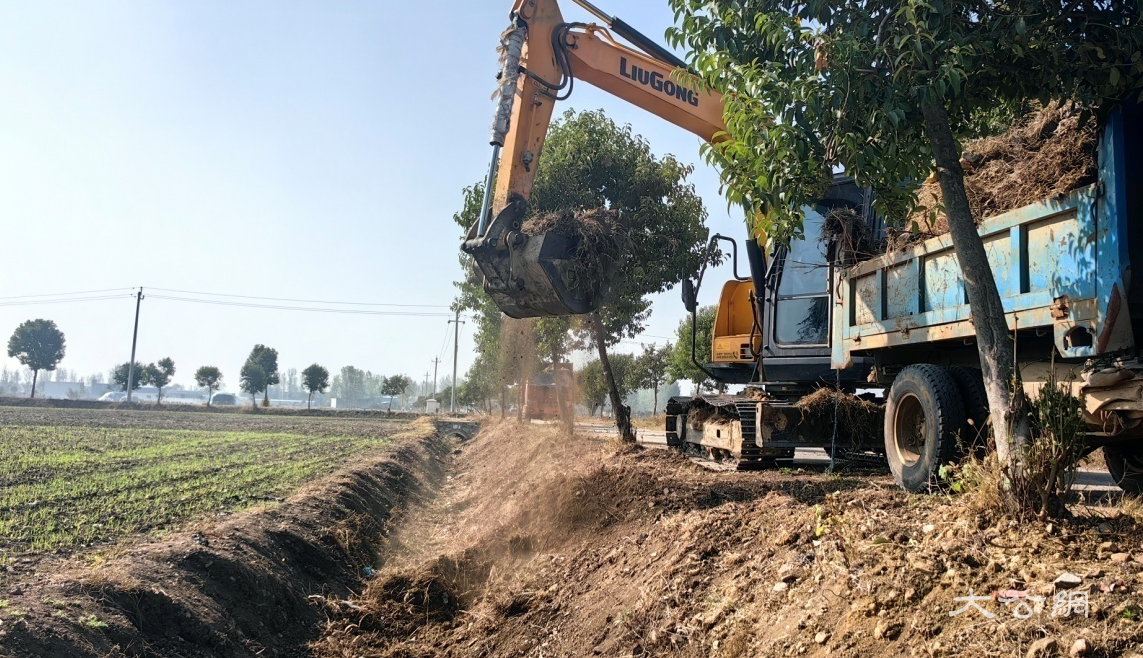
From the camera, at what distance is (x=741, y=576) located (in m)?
5.20

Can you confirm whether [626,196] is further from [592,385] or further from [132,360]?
[132,360]

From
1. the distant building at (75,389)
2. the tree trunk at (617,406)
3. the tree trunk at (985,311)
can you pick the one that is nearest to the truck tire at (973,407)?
the tree trunk at (985,311)

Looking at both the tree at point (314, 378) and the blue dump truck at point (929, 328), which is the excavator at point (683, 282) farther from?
the tree at point (314, 378)

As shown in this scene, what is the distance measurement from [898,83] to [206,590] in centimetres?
630

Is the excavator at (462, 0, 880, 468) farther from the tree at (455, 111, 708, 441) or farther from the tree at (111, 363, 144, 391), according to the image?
the tree at (111, 363, 144, 391)

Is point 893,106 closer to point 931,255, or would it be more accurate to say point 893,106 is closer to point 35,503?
point 931,255

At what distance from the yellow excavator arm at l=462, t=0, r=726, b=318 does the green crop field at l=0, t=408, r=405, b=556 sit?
182 inches

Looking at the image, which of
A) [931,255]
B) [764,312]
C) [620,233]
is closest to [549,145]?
[620,233]

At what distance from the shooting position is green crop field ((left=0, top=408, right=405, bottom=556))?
323 inches

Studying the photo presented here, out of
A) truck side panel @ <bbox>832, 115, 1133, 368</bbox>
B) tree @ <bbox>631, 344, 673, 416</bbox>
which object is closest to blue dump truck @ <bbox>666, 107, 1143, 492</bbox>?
truck side panel @ <bbox>832, 115, 1133, 368</bbox>

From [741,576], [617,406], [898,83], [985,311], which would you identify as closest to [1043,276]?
[985,311]

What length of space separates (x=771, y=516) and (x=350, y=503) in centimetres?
726

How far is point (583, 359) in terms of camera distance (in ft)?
75.5

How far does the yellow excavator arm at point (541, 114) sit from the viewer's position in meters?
8.95
